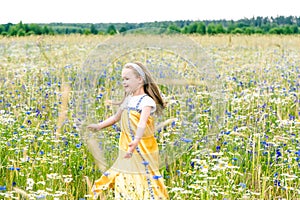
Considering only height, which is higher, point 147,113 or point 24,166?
point 147,113

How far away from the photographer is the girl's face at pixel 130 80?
3080mm

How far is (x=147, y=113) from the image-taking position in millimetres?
3061

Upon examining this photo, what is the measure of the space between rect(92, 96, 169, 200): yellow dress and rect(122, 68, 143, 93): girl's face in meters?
0.08

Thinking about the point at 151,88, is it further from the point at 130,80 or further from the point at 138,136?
the point at 138,136

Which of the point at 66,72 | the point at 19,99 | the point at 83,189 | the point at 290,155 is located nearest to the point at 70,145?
the point at 83,189

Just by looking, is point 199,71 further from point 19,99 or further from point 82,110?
point 19,99

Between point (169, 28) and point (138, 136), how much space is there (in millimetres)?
1008

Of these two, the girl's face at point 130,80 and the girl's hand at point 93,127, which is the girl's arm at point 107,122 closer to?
the girl's hand at point 93,127

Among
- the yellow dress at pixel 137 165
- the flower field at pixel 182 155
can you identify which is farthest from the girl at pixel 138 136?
the flower field at pixel 182 155

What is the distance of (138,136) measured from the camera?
304cm

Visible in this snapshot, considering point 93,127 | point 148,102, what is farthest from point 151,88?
point 93,127

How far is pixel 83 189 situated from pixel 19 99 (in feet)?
8.61

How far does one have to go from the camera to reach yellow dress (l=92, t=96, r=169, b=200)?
Answer: 3.13 m

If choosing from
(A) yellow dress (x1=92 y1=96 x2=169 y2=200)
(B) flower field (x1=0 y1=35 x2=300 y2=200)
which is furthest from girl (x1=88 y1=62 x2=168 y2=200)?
(B) flower field (x1=0 y1=35 x2=300 y2=200)
